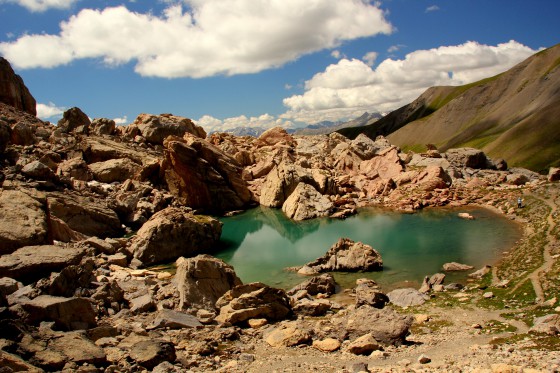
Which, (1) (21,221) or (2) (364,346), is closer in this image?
(2) (364,346)

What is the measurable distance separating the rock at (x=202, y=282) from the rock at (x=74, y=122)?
80.3m

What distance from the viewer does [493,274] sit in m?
35.3

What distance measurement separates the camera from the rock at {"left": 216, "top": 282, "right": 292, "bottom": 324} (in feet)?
83.1

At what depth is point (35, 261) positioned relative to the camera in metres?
23.2

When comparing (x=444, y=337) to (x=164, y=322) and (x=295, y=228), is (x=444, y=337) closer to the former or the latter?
(x=164, y=322)

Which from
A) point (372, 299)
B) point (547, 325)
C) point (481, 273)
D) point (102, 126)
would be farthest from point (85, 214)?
point (102, 126)

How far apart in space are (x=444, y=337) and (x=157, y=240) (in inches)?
1442

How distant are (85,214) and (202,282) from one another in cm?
3471

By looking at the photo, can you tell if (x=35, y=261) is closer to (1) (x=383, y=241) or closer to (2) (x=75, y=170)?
(1) (x=383, y=241)

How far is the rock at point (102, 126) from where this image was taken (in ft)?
342

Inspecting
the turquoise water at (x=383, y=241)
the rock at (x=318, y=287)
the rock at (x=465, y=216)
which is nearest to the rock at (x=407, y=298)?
the turquoise water at (x=383, y=241)

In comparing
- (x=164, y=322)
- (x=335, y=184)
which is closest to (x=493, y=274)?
(x=164, y=322)

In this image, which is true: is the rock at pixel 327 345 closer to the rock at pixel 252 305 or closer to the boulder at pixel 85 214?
the rock at pixel 252 305

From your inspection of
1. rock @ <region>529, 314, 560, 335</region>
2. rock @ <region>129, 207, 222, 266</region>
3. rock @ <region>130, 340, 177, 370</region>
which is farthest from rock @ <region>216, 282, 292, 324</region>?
rock @ <region>129, 207, 222, 266</region>
